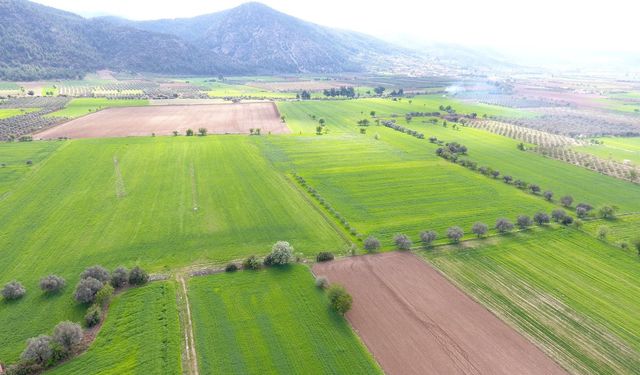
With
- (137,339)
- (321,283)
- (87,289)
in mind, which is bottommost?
(137,339)

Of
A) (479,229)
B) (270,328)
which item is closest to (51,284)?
(270,328)

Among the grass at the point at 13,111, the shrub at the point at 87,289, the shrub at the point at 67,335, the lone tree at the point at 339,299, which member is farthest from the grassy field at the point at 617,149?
the grass at the point at 13,111

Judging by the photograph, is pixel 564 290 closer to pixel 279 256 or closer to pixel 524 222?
pixel 524 222

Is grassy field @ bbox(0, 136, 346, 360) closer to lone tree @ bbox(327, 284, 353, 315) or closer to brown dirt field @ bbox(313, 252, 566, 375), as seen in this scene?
brown dirt field @ bbox(313, 252, 566, 375)

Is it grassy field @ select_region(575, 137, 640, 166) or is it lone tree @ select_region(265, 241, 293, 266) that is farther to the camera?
grassy field @ select_region(575, 137, 640, 166)

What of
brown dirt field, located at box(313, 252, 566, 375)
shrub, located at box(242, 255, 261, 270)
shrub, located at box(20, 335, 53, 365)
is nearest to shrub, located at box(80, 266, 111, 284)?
shrub, located at box(20, 335, 53, 365)
